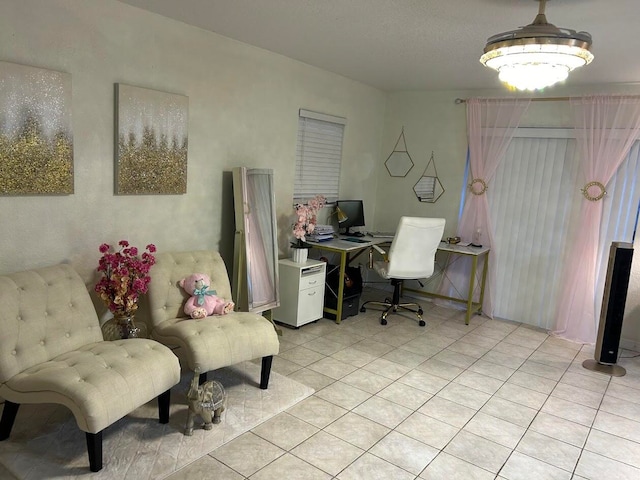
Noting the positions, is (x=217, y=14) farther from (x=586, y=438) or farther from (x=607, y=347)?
(x=607, y=347)

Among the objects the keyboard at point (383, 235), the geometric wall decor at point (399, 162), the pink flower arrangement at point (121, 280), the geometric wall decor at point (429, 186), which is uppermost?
the geometric wall decor at point (399, 162)

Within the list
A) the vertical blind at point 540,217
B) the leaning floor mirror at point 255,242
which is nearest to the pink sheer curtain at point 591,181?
the vertical blind at point 540,217

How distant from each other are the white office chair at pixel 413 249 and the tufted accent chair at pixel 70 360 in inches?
99.7

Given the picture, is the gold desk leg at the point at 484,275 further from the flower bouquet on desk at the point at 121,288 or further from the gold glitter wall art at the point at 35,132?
the gold glitter wall art at the point at 35,132

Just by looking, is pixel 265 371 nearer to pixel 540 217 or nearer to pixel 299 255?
pixel 299 255

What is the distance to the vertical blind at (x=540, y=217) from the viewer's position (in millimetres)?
4344

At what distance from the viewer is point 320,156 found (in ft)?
16.1

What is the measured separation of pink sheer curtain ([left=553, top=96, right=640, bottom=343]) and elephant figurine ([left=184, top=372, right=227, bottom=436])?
353cm

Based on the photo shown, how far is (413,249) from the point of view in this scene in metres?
4.54

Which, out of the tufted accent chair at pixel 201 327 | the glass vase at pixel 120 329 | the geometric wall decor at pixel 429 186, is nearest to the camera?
the tufted accent chair at pixel 201 327

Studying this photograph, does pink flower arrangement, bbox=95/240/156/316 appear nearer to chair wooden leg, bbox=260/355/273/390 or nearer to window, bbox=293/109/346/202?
chair wooden leg, bbox=260/355/273/390

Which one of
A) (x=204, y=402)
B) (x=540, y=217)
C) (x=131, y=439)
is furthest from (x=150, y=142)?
(x=540, y=217)

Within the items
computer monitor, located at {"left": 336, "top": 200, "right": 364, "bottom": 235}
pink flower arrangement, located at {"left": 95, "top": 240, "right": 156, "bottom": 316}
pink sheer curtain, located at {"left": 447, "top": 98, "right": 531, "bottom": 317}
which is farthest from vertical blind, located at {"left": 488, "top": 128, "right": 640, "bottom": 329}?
pink flower arrangement, located at {"left": 95, "top": 240, "right": 156, "bottom": 316}

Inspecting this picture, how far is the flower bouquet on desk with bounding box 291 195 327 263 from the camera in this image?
4.32m
